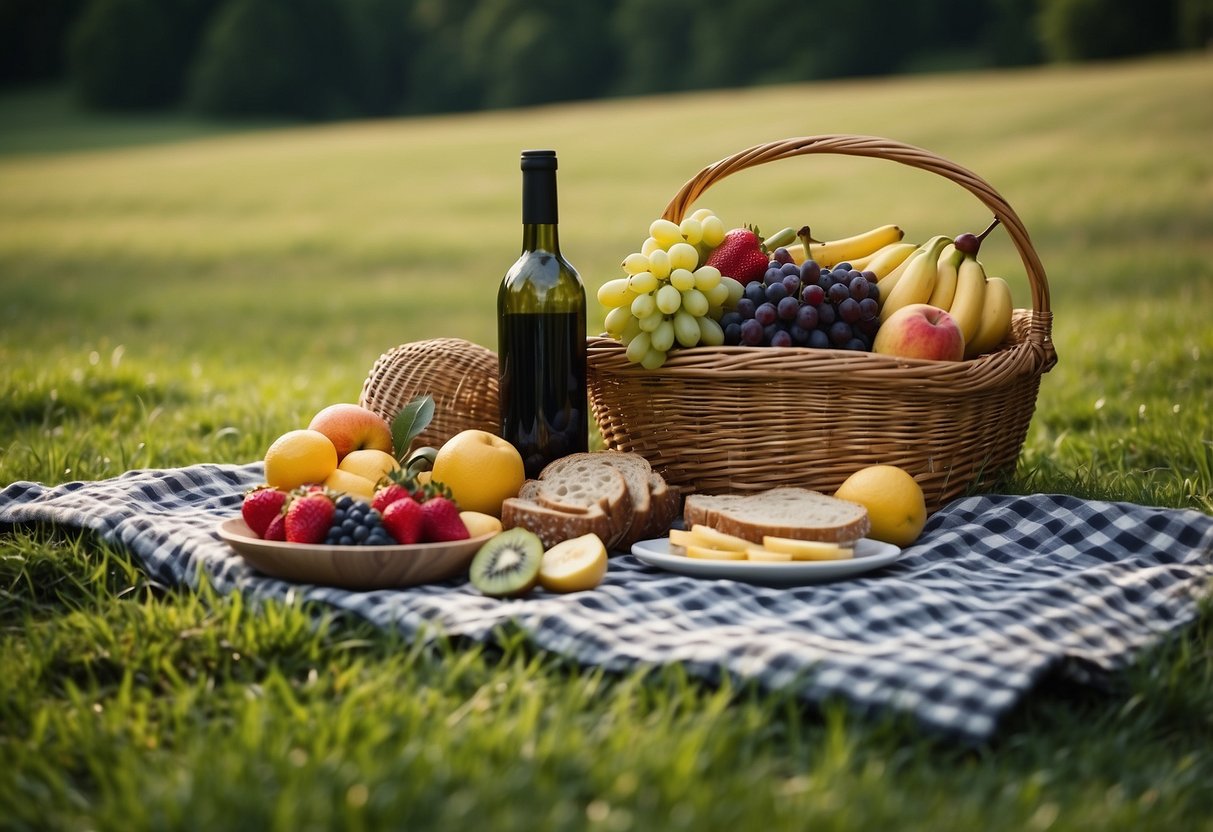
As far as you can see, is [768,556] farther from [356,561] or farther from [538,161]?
[538,161]

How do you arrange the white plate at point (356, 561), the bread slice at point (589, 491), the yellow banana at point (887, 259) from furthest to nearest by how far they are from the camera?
the yellow banana at point (887, 259), the bread slice at point (589, 491), the white plate at point (356, 561)

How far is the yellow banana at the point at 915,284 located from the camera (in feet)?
11.1

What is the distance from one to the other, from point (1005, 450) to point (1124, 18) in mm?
37862

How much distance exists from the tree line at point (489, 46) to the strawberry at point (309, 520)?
121 feet

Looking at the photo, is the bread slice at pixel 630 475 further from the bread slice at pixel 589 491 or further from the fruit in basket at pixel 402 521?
the fruit in basket at pixel 402 521

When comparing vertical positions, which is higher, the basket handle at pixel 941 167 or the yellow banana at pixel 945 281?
the basket handle at pixel 941 167

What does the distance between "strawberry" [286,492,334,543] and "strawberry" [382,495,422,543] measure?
0.43 feet

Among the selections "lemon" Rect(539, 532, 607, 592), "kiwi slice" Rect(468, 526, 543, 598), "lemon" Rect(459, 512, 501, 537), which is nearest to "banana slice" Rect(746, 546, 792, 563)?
"lemon" Rect(539, 532, 607, 592)

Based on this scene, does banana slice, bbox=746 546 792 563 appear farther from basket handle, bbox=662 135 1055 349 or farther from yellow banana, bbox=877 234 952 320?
basket handle, bbox=662 135 1055 349

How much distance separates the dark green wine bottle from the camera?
3117 millimetres

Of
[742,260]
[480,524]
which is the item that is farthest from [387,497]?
[742,260]

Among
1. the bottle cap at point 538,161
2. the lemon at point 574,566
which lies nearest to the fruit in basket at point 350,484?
the lemon at point 574,566

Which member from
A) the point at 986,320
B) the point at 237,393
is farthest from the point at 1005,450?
the point at 237,393

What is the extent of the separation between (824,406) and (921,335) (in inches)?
12.6
